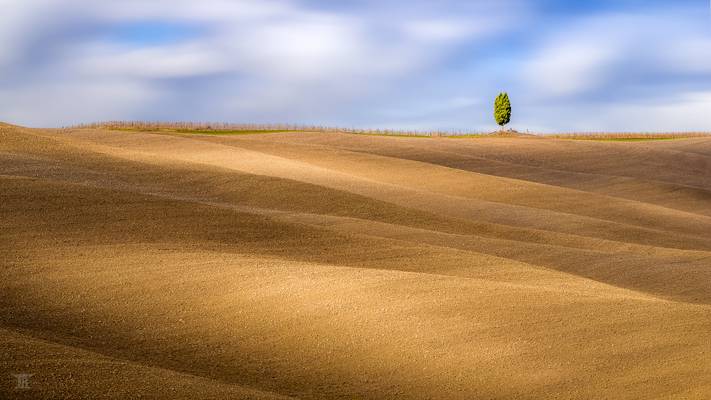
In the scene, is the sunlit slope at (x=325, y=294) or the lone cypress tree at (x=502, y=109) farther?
the lone cypress tree at (x=502, y=109)

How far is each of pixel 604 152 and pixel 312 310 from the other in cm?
3407

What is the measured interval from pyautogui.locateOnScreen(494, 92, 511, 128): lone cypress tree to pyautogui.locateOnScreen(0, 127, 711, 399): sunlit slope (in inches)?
1888

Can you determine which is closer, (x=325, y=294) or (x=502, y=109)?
(x=325, y=294)

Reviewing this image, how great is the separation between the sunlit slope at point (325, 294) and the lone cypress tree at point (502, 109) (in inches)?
1888

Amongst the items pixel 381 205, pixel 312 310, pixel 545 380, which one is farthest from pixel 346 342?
pixel 381 205

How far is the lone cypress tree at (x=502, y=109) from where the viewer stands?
229 ft

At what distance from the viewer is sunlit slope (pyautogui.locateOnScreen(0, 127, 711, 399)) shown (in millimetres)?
9258

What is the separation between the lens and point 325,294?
1155cm

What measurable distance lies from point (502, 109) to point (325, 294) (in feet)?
198

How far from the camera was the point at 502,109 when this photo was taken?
70.1 meters

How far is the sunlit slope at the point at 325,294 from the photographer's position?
9258 millimetres

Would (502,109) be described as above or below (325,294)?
above

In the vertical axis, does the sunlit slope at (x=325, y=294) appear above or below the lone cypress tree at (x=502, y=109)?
below

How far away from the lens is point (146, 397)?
25.8ft
